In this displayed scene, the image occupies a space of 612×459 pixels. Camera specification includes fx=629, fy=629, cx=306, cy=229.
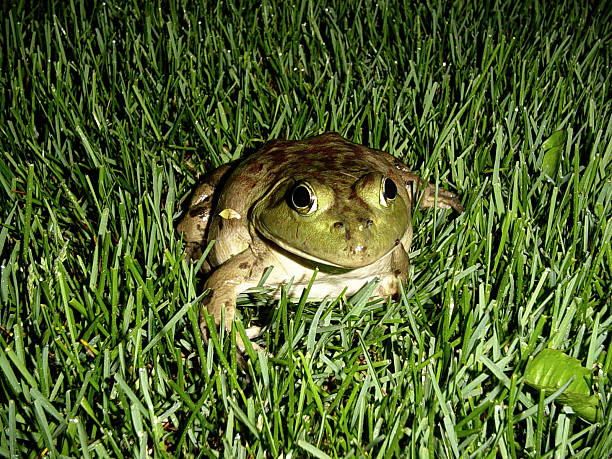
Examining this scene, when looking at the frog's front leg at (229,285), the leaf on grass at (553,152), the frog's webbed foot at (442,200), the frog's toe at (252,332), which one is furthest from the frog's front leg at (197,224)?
the leaf on grass at (553,152)

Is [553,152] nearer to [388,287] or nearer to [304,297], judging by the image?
[388,287]

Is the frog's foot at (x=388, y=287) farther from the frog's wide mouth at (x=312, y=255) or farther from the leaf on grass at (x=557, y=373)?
the leaf on grass at (x=557, y=373)

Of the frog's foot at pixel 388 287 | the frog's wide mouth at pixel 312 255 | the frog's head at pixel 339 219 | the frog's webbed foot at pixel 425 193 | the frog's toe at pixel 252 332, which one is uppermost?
the frog's head at pixel 339 219

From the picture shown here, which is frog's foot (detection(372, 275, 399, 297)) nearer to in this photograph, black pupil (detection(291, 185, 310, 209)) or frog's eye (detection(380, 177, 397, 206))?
frog's eye (detection(380, 177, 397, 206))

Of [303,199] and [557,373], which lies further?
[303,199]

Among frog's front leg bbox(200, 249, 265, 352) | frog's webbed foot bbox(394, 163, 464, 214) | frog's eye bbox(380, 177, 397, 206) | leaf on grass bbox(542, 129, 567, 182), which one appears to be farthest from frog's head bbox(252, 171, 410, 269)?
leaf on grass bbox(542, 129, 567, 182)

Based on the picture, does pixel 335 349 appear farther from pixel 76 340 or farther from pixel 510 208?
pixel 510 208

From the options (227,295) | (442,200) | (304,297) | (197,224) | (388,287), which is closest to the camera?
(304,297)

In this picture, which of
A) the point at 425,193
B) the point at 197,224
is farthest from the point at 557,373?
the point at 197,224
